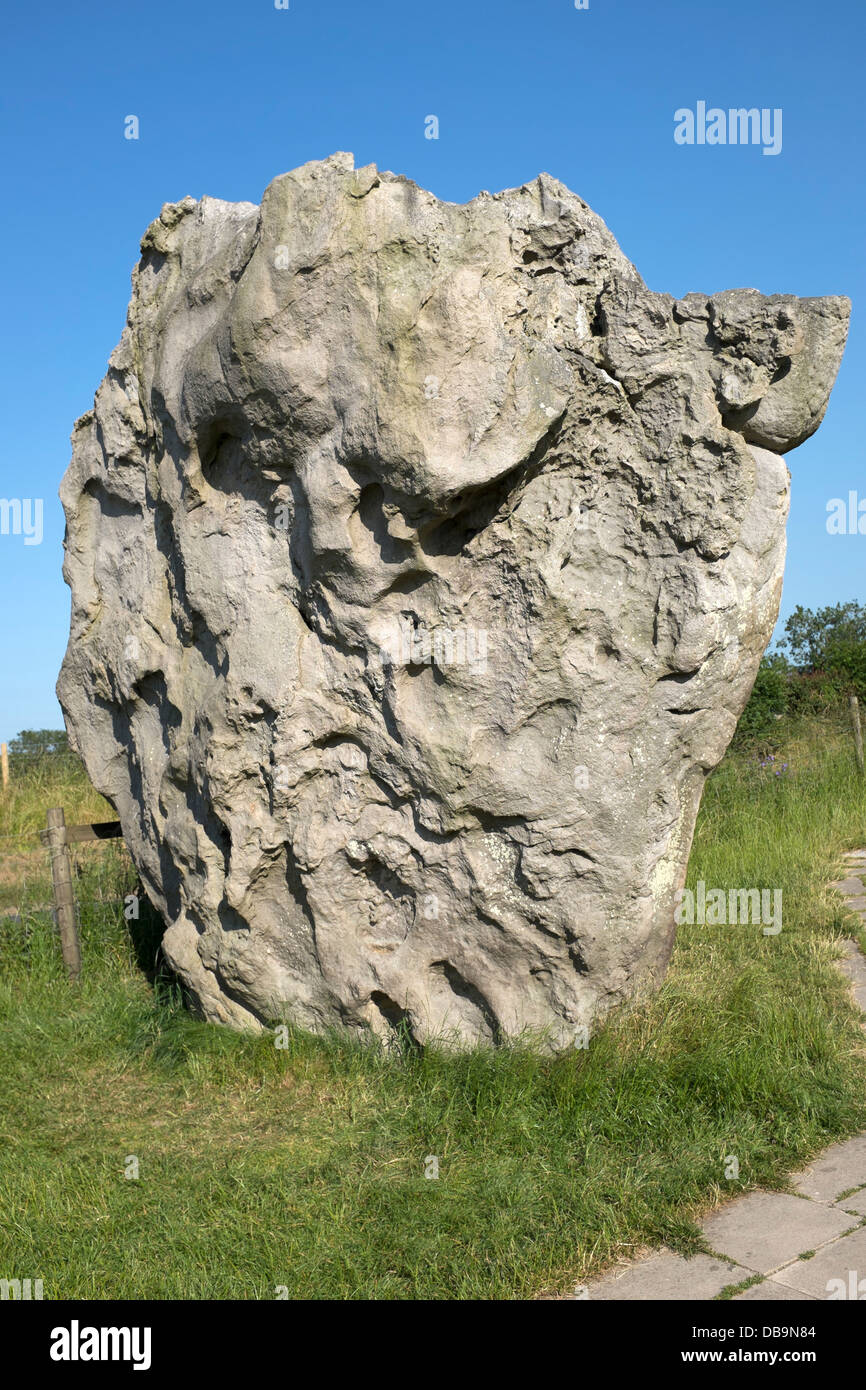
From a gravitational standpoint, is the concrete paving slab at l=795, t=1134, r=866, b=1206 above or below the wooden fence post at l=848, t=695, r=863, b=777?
below

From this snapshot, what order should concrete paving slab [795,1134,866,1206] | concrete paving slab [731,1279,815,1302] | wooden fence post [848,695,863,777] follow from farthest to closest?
wooden fence post [848,695,863,777] < concrete paving slab [795,1134,866,1206] < concrete paving slab [731,1279,815,1302]

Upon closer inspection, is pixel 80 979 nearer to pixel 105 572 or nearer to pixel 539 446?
pixel 105 572

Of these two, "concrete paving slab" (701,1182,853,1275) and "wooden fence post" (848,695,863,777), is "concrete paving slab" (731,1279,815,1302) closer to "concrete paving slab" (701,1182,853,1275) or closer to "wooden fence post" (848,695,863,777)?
"concrete paving slab" (701,1182,853,1275)

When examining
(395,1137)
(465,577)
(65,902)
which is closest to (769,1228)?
(395,1137)

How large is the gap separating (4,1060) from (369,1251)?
104 inches

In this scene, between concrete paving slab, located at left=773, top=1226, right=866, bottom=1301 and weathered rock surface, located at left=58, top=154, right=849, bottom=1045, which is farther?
weathered rock surface, located at left=58, top=154, right=849, bottom=1045

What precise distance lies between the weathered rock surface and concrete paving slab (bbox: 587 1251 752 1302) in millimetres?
1263

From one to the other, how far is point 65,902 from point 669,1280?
439 centimetres

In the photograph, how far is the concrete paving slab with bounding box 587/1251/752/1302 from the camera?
3.38m

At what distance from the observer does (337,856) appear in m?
5.03

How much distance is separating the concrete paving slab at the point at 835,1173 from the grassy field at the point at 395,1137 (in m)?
0.08

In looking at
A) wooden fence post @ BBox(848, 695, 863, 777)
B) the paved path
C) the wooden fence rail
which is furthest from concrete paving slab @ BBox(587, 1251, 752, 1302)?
wooden fence post @ BBox(848, 695, 863, 777)

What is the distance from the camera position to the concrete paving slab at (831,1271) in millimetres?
3340

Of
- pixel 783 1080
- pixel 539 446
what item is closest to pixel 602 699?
pixel 539 446
